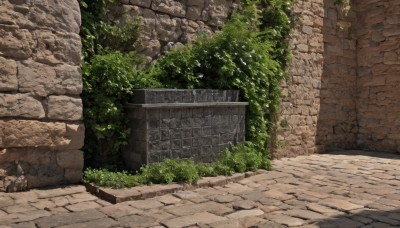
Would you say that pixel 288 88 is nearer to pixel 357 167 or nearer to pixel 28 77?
pixel 357 167

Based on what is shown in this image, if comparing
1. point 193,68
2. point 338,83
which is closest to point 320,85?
point 338,83

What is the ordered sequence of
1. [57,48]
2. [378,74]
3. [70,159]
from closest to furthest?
[57,48] < [70,159] < [378,74]

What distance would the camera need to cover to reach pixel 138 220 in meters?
3.43

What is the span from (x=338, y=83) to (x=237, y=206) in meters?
5.47

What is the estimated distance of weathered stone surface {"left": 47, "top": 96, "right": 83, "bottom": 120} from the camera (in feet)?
14.2

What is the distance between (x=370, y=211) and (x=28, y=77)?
13.0 feet

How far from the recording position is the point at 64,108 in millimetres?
4414

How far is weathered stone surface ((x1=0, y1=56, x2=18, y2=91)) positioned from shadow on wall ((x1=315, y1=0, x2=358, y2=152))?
6054mm

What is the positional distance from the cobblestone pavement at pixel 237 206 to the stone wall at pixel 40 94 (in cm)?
31

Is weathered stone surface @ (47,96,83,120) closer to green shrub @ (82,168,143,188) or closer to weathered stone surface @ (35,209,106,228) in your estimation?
green shrub @ (82,168,143,188)

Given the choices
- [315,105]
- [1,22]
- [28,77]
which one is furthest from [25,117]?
[315,105]

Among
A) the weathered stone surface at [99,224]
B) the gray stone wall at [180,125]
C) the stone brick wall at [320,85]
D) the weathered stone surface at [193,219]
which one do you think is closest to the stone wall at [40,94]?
the gray stone wall at [180,125]

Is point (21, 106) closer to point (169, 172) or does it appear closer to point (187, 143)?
point (169, 172)

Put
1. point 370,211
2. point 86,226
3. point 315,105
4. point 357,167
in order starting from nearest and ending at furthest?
point 86,226, point 370,211, point 357,167, point 315,105
